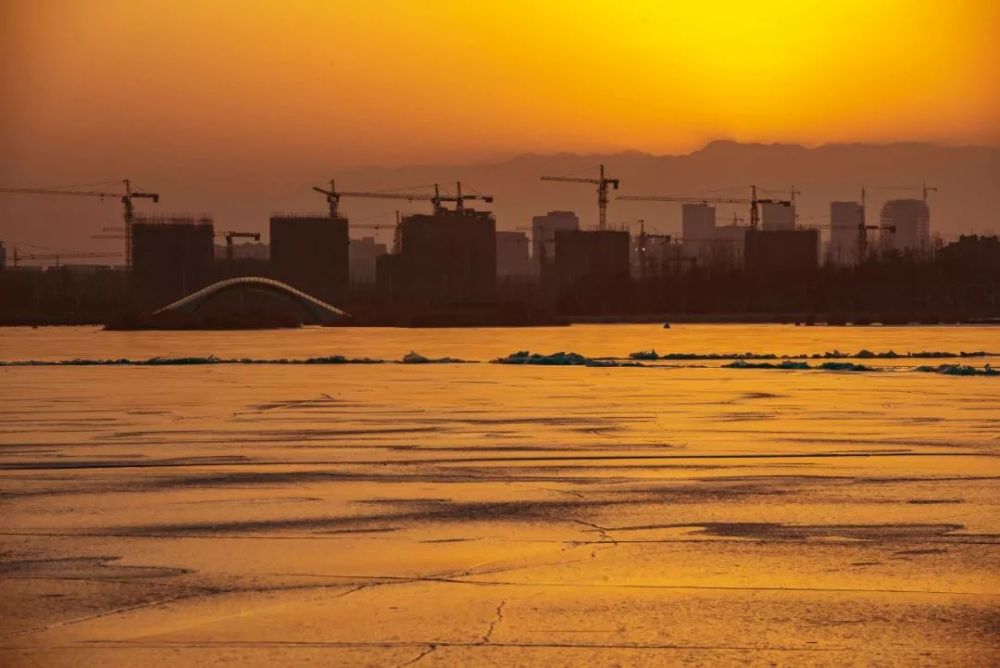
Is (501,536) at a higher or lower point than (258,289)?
lower

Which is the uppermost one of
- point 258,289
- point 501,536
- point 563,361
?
point 258,289

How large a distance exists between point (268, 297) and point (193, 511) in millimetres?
189037

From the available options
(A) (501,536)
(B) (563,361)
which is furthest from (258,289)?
(A) (501,536)

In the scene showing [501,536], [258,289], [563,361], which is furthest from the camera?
[258,289]

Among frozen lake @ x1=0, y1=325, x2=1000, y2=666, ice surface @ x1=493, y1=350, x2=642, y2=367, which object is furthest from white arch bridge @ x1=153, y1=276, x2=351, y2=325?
frozen lake @ x1=0, y1=325, x2=1000, y2=666

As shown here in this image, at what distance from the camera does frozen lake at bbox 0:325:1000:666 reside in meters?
8.41

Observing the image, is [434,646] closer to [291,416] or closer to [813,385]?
[291,416]

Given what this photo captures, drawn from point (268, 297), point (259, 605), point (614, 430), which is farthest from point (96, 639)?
point (268, 297)

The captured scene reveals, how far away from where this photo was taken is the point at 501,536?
1168cm

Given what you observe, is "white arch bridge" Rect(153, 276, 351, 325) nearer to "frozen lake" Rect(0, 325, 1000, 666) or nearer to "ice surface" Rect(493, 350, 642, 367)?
"ice surface" Rect(493, 350, 642, 367)

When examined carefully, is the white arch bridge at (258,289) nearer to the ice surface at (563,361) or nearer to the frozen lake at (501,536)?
the ice surface at (563,361)

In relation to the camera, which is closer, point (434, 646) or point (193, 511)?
point (434, 646)

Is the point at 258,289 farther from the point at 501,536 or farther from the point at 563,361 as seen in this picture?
the point at 501,536

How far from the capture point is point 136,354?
5719 cm
